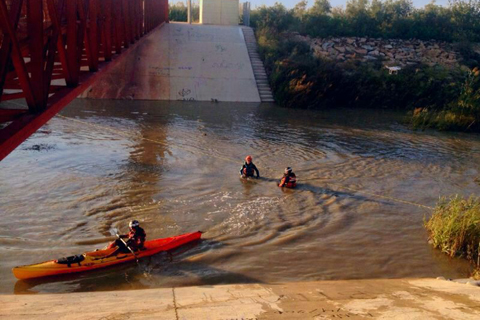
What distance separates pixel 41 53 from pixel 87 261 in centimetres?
393

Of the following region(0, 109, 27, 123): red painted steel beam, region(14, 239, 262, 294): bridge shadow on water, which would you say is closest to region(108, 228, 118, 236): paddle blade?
region(14, 239, 262, 294): bridge shadow on water

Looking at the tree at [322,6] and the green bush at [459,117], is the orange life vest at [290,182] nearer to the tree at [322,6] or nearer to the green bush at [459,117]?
the green bush at [459,117]

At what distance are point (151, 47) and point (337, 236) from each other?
23.5 metres

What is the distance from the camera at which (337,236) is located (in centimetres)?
1036

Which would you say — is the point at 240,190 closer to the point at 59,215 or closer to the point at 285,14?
the point at 59,215

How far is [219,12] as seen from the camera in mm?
36562

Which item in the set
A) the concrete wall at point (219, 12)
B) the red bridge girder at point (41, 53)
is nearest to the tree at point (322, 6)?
the concrete wall at point (219, 12)

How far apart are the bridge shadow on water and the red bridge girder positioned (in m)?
2.79

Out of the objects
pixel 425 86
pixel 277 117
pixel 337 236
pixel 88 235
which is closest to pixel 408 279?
pixel 337 236

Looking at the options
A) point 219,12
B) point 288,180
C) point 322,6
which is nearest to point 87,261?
point 288,180

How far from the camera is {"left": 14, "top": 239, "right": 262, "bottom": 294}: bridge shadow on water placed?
7.98 m

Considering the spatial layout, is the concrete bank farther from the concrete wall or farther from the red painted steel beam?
the concrete wall

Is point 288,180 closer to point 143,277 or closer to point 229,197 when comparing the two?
point 229,197

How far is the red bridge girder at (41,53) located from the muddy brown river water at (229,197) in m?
3.26
